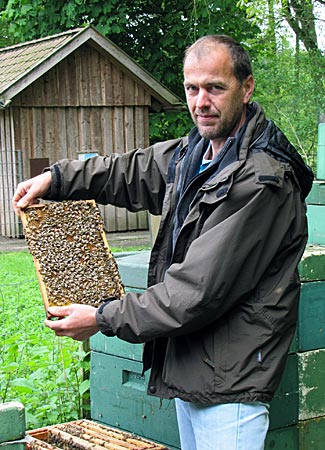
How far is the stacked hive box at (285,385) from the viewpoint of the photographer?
3.84 metres

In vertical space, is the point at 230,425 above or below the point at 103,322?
below

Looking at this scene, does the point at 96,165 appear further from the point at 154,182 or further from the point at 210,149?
the point at 210,149

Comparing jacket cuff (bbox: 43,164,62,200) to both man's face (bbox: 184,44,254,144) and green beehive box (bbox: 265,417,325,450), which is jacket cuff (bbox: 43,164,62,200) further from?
green beehive box (bbox: 265,417,325,450)

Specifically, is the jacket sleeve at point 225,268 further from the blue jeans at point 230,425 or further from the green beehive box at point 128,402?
the green beehive box at point 128,402

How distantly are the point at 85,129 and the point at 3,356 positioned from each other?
31.6 feet

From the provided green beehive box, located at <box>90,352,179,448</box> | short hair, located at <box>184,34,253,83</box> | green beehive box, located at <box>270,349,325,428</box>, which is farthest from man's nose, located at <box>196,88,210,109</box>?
green beehive box, located at <box>90,352,179,448</box>

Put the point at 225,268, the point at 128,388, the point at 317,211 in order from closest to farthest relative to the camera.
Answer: the point at 225,268, the point at 128,388, the point at 317,211

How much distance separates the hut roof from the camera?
13867 millimetres

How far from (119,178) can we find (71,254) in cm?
39

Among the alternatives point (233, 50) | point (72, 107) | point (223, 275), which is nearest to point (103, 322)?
point (223, 275)

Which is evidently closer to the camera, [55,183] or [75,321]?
[75,321]

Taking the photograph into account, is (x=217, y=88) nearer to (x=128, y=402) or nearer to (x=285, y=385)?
(x=285, y=385)

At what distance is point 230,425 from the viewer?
282 cm

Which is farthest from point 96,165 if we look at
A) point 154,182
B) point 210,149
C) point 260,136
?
point 260,136
